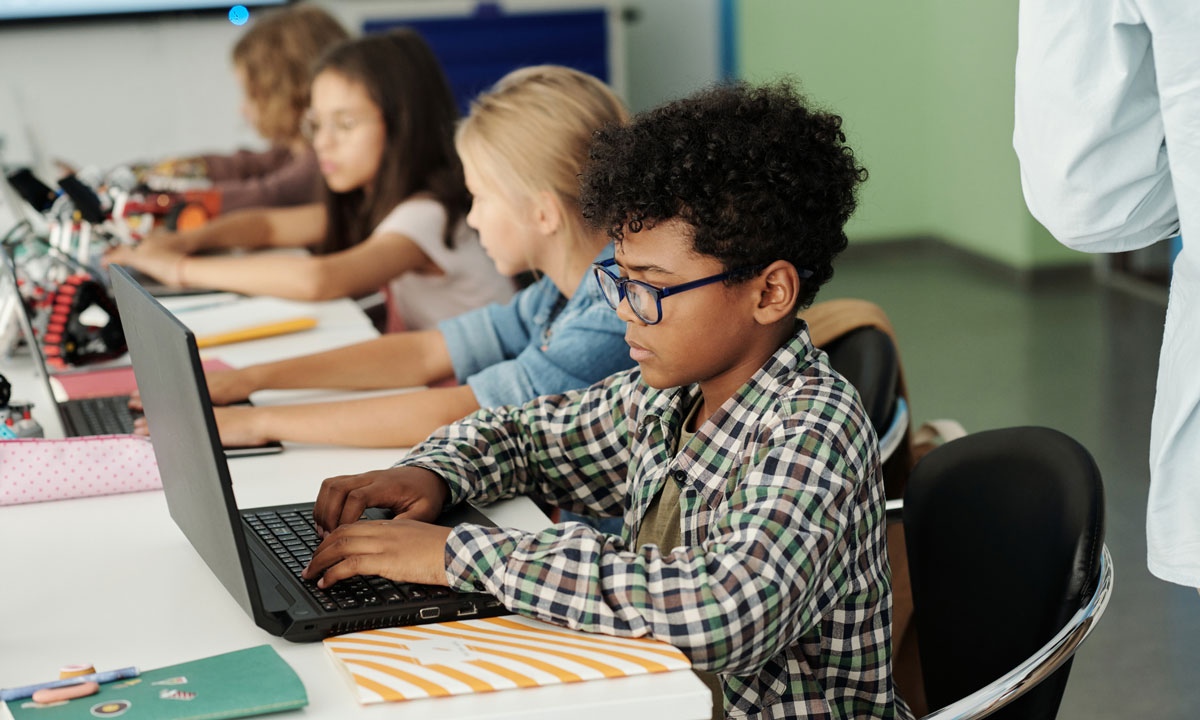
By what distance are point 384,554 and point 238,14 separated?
450 centimetres

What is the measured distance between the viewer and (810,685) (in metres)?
1.09

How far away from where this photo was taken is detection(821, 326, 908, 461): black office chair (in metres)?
1.61

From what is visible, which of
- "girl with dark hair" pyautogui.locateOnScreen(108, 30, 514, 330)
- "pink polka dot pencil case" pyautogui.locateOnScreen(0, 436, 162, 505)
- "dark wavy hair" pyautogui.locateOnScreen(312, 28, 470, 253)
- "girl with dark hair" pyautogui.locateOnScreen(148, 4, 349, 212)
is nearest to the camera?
"pink polka dot pencil case" pyautogui.locateOnScreen(0, 436, 162, 505)

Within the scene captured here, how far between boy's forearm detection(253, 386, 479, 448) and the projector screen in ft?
13.6

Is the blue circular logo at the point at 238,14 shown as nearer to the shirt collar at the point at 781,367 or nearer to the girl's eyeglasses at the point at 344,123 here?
the girl's eyeglasses at the point at 344,123

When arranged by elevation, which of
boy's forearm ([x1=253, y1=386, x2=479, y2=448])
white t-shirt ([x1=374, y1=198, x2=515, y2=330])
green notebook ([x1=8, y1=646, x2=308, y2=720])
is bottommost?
white t-shirt ([x1=374, y1=198, x2=515, y2=330])

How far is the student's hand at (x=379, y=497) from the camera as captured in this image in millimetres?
1206

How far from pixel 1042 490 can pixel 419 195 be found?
5.21ft

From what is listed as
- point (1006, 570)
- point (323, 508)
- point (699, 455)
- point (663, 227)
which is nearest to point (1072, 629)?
point (1006, 570)

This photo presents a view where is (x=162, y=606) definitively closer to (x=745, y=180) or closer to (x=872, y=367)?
(x=745, y=180)

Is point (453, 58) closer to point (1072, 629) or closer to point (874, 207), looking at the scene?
point (874, 207)

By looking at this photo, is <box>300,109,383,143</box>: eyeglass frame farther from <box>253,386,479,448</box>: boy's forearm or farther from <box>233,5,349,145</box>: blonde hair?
<box>253,386,479,448</box>: boy's forearm

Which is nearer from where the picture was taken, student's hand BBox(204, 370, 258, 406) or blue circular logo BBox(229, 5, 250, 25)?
student's hand BBox(204, 370, 258, 406)

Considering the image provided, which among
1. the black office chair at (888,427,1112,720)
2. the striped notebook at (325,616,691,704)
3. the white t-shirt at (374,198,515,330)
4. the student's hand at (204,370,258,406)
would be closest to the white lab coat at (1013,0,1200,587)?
the black office chair at (888,427,1112,720)
